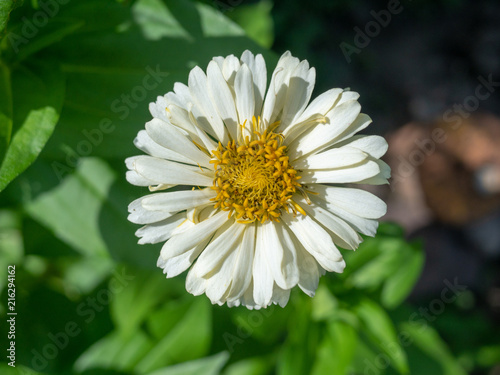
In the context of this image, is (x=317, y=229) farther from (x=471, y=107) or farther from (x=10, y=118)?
(x=471, y=107)

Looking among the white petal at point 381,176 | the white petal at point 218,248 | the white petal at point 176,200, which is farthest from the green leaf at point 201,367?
the white petal at point 381,176

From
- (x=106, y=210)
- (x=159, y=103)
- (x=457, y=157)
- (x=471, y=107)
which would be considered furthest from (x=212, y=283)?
(x=471, y=107)

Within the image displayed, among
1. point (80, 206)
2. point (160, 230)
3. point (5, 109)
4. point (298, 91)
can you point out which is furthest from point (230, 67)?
point (80, 206)

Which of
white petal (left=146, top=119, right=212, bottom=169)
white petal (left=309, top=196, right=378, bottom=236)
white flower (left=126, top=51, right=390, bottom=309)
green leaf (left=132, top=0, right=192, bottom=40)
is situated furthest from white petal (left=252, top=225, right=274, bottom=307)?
green leaf (left=132, top=0, right=192, bottom=40)

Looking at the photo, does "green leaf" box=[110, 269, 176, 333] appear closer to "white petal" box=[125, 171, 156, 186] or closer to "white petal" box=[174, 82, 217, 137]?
"white petal" box=[125, 171, 156, 186]

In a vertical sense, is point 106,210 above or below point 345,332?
below

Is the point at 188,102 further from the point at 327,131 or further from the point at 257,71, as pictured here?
the point at 327,131

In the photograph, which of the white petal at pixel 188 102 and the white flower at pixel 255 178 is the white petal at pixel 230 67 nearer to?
the white flower at pixel 255 178
